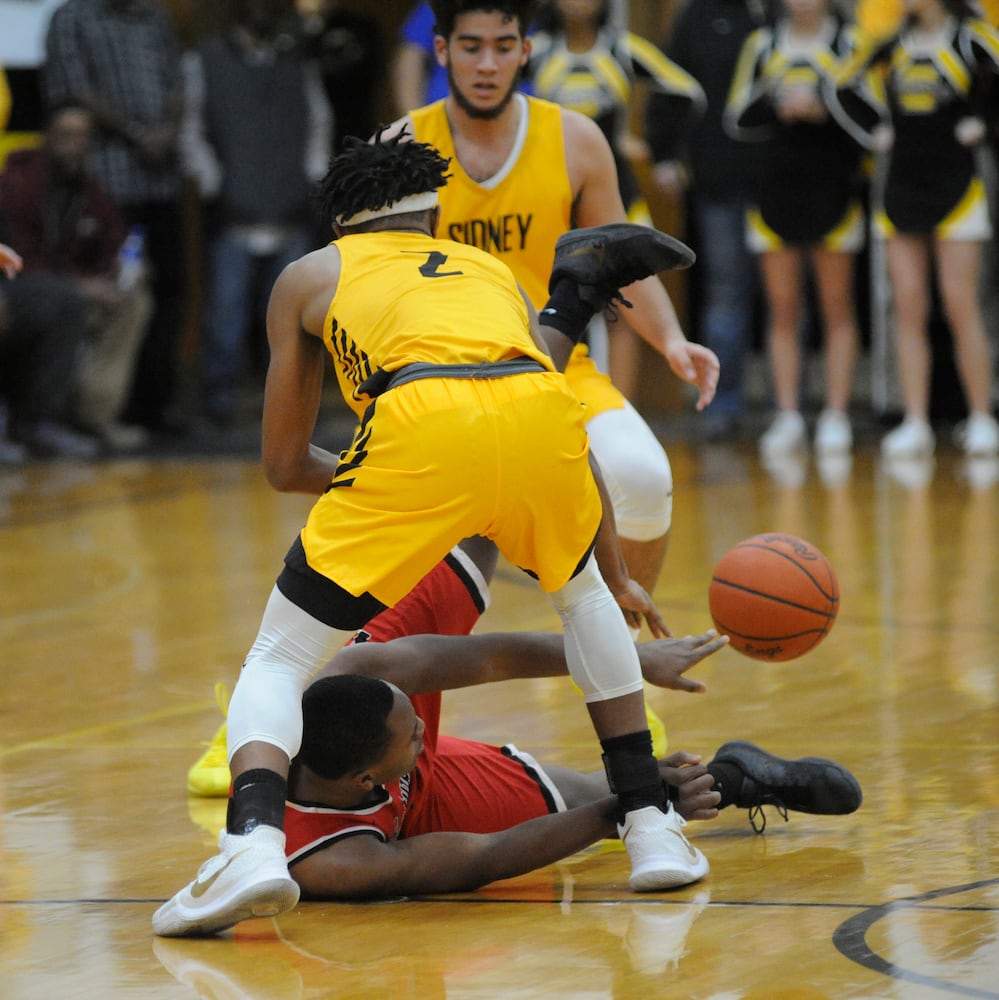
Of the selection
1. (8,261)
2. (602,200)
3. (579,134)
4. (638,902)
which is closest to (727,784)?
(638,902)

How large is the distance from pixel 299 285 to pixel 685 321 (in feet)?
28.9

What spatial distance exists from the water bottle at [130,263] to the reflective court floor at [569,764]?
108 inches

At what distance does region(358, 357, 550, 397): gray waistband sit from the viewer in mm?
3309

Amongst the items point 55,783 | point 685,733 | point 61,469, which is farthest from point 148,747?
point 61,469

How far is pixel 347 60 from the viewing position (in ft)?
41.9

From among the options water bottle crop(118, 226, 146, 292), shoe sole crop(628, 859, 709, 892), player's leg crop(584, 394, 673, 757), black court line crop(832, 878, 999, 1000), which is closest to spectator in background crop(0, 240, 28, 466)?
water bottle crop(118, 226, 146, 292)

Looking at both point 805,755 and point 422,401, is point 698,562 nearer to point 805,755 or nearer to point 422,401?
point 805,755

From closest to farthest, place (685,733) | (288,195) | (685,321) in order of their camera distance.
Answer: (685,733) < (288,195) < (685,321)

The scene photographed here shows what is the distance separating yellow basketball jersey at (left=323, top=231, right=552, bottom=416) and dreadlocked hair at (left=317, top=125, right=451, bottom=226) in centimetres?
8

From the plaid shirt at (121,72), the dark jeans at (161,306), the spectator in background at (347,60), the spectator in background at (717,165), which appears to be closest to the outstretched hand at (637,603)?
the spectator in background at (717,165)

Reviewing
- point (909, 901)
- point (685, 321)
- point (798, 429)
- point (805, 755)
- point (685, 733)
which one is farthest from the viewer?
point (685, 321)

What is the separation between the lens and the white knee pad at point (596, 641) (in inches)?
136

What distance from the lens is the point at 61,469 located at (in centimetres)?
1023

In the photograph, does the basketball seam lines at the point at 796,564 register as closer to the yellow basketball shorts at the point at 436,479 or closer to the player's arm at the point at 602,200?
the player's arm at the point at 602,200
